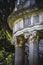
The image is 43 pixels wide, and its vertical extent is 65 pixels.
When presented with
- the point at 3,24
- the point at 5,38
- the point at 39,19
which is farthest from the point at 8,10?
the point at 39,19

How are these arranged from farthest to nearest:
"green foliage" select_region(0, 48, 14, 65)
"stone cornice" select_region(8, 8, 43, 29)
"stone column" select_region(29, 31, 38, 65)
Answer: "green foliage" select_region(0, 48, 14, 65) < "stone column" select_region(29, 31, 38, 65) < "stone cornice" select_region(8, 8, 43, 29)

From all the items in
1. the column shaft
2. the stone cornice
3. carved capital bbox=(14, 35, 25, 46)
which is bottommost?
the column shaft

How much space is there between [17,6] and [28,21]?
2.11 meters

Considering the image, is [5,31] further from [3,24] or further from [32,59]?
[32,59]

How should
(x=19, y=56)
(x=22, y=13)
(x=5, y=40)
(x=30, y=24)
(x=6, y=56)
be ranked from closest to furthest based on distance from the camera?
(x=30, y=24) < (x=22, y=13) < (x=19, y=56) < (x=6, y=56) < (x=5, y=40)

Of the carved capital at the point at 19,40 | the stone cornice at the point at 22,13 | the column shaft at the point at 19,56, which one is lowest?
the column shaft at the point at 19,56

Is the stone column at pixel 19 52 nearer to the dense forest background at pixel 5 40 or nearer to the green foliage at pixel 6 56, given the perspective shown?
the dense forest background at pixel 5 40

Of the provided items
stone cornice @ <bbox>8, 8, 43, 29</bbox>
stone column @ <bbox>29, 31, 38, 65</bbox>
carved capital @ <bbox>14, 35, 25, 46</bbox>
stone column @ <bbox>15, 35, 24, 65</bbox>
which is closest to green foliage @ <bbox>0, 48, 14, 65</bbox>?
stone column @ <bbox>15, 35, 24, 65</bbox>

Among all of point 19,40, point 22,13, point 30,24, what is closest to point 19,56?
point 19,40

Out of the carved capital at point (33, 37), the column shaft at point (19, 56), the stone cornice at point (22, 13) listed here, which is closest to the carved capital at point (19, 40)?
the column shaft at point (19, 56)

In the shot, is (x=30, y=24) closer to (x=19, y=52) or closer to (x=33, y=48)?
(x=33, y=48)

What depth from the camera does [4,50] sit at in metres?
45.2

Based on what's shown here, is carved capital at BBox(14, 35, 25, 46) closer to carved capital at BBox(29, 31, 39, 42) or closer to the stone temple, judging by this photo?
the stone temple

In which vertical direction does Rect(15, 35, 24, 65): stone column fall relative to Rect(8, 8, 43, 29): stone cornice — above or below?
below
